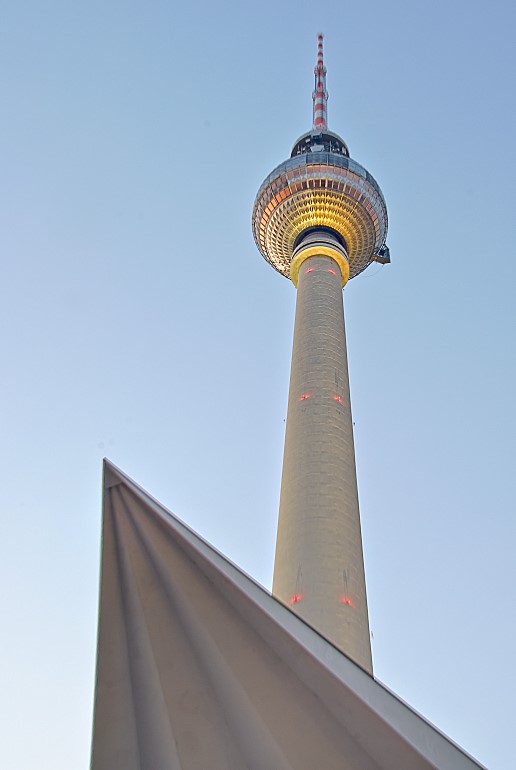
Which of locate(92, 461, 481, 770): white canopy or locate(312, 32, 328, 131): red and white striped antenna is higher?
locate(312, 32, 328, 131): red and white striped antenna

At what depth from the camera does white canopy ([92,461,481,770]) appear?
7586mm

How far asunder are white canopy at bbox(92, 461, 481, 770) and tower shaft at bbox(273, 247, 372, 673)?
51.1ft

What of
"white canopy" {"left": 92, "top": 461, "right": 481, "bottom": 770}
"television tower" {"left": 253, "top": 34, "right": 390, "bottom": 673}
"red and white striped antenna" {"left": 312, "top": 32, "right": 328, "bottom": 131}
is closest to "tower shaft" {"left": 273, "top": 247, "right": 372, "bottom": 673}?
"television tower" {"left": 253, "top": 34, "right": 390, "bottom": 673}

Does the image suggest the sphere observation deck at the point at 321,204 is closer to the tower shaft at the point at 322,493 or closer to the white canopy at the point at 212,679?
the tower shaft at the point at 322,493

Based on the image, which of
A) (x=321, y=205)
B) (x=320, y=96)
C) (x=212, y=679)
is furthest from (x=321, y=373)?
(x=320, y=96)

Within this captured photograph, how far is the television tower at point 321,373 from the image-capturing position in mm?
26734

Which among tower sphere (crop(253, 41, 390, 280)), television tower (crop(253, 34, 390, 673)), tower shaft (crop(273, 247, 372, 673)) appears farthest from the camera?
tower sphere (crop(253, 41, 390, 280))

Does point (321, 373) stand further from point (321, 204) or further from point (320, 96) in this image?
point (320, 96)

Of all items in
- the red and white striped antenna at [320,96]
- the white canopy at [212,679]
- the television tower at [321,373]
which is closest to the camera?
the white canopy at [212,679]

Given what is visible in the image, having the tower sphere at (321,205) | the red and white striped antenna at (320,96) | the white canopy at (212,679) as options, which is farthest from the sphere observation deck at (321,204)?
the white canopy at (212,679)

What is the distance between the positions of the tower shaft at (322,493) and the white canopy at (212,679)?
51.1ft

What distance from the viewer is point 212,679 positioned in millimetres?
8984

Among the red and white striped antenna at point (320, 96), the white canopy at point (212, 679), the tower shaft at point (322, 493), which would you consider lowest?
the white canopy at point (212, 679)

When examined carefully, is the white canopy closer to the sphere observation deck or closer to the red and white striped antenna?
the sphere observation deck
